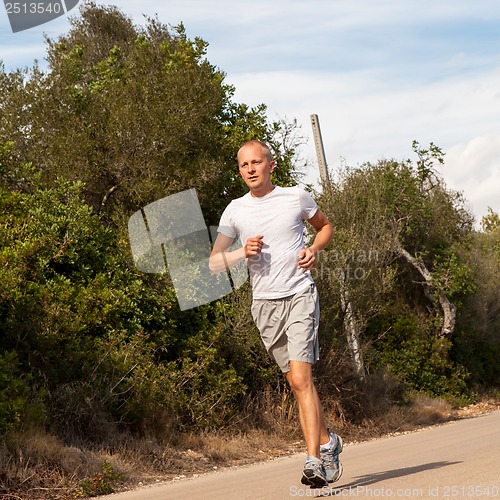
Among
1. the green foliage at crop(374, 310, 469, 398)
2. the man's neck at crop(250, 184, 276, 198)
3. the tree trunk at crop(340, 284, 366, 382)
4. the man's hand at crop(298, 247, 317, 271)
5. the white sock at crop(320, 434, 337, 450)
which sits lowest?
the green foliage at crop(374, 310, 469, 398)

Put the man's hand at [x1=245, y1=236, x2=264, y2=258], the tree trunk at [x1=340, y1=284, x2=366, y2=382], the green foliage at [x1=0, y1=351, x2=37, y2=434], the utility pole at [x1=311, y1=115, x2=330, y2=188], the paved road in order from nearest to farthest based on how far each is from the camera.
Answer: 1. the paved road
2. the man's hand at [x1=245, y1=236, x2=264, y2=258]
3. the green foliage at [x1=0, y1=351, x2=37, y2=434]
4. the tree trunk at [x1=340, y1=284, x2=366, y2=382]
5. the utility pole at [x1=311, y1=115, x2=330, y2=188]

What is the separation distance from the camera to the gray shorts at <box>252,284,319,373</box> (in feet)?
21.5

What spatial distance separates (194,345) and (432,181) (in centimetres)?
1691

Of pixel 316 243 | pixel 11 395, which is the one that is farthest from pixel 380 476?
pixel 11 395

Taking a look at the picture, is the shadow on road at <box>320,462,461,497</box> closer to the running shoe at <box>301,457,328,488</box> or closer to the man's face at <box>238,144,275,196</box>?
the running shoe at <box>301,457,328,488</box>

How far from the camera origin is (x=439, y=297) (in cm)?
2950

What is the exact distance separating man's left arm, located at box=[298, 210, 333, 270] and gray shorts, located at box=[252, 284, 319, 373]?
0.25m

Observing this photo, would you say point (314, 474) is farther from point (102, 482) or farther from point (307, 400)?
point (102, 482)

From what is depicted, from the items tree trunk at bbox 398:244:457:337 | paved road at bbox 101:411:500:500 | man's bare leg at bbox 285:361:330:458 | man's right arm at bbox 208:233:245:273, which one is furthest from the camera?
tree trunk at bbox 398:244:457:337

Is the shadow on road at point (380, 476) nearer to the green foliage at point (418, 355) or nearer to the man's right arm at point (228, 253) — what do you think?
the man's right arm at point (228, 253)

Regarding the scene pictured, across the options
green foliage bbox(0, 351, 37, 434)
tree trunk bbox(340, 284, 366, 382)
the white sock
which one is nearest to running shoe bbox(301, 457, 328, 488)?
the white sock

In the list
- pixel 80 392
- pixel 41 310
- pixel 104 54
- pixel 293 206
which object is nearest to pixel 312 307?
pixel 293 206

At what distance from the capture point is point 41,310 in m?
13.1

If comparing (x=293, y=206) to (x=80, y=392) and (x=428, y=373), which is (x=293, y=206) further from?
(x=428, y=373)
